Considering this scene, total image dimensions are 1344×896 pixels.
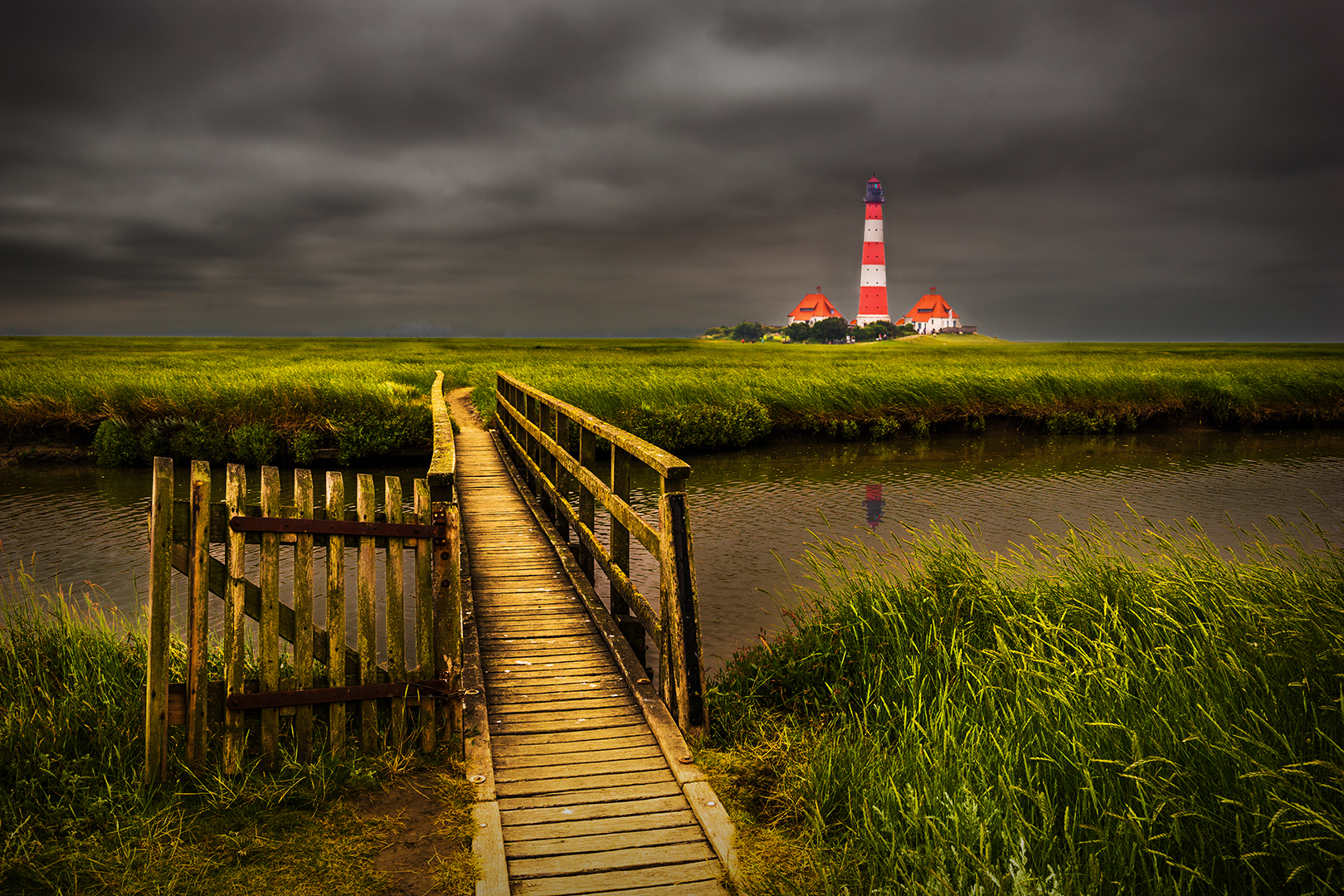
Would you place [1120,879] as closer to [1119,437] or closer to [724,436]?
[724,436]

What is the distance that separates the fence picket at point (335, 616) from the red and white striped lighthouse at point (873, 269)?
130353 millimetres

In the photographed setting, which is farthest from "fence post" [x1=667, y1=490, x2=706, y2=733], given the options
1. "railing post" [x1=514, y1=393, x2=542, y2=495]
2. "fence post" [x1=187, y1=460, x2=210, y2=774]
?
"railing post" [x1=514, y1=393, x2=542, y2=495]

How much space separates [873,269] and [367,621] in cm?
13461

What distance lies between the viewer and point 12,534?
11562 mm

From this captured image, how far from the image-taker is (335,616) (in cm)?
385

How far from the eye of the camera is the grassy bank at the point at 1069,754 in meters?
2.79

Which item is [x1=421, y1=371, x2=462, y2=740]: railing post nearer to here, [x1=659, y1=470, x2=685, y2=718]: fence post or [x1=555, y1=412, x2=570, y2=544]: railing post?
[x1=659, y1=470, x2=685, y2=718]: fence post

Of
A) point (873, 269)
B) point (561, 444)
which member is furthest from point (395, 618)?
point (873, 269)

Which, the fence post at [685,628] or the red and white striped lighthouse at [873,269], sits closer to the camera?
the fence post at [685,628]

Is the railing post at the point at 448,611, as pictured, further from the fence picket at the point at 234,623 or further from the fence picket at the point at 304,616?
the fence picket at the point at 234,623

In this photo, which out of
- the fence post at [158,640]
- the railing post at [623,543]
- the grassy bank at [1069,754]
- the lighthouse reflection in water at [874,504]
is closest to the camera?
the grassy bank at [1069,754]

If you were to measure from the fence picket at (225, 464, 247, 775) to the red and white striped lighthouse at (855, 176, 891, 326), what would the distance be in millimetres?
130687

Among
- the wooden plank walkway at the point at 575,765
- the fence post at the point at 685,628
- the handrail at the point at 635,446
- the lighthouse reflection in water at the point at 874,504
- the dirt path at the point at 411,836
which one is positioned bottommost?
the lighthouse reflection in water at the point at 874,504

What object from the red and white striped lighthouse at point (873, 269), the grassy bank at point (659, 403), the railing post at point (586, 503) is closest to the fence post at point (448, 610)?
the railing post at point (586, 503)
